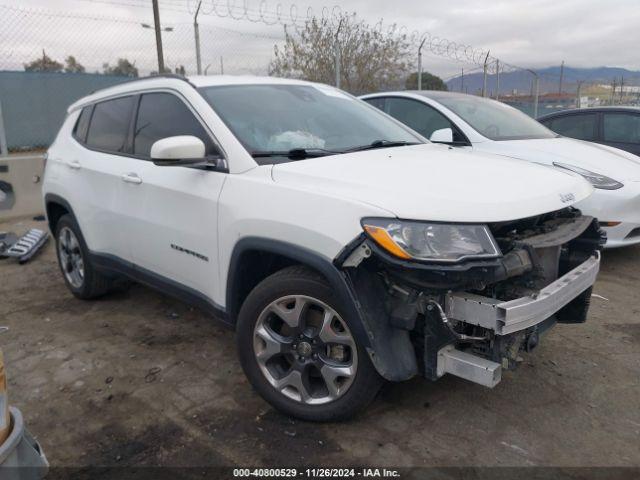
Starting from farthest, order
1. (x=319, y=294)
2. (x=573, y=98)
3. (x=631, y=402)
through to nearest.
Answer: (x=573, y=98), (x=631, y=402), (x=319, y=294)

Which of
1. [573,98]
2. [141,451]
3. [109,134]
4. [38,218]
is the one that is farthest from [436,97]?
[573,98]

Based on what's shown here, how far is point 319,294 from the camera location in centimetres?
253

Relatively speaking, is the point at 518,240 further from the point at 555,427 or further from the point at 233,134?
the point at 233,134

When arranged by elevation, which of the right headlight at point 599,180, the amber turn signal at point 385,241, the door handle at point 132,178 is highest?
the door handle at point 132,178

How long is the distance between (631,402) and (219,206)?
2.52m

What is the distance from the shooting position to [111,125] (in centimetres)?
414

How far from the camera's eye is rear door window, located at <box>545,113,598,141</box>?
298 inches

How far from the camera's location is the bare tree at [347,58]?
44.0 feet

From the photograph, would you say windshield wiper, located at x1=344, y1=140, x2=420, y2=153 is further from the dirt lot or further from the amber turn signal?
the dirt lot

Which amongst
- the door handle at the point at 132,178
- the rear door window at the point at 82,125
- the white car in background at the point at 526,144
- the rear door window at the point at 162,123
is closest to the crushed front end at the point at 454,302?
the rear door window at the point at 162,123

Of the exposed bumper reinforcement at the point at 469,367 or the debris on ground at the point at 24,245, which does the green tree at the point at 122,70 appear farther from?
the exposed bumper reinforcement at the point at 469,367

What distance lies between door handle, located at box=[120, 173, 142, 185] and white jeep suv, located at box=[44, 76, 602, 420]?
11mm

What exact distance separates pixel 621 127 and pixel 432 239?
254 inches

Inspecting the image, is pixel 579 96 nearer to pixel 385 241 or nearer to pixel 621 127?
pixel 621 127
